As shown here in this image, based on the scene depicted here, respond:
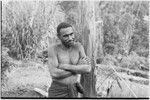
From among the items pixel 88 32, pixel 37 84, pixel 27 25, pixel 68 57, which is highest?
pixel 27 25

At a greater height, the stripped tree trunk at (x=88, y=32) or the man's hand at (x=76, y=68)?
the stripped tree trunk at (x=88, y=32)

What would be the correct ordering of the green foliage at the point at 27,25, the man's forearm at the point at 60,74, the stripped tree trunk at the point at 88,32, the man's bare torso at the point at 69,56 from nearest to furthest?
the man's forearm at the point at 60,74
the man's bare torso at the point at 69,56
the stripped tree trunk at the point at 88,32
the green foliage at the point at 27,25

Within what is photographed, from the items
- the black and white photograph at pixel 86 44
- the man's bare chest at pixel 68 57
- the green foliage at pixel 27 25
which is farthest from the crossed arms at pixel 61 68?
the green foliage at pixel 27 25

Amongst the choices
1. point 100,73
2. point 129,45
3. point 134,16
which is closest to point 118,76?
point 100,73

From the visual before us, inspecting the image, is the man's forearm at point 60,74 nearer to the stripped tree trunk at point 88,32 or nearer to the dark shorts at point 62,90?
the dark shorts at point 62,90

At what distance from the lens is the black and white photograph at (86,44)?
18.6 feet

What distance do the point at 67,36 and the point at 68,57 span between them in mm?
396

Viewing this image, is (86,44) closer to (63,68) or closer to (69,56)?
(69,56)

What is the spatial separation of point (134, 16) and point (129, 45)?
2.25 feet

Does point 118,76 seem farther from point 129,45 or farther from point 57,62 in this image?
point 57,62

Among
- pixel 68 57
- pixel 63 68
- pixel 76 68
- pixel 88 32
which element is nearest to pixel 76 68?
pixel 76 68

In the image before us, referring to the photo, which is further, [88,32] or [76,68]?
[88,32]

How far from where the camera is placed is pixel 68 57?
4781mm

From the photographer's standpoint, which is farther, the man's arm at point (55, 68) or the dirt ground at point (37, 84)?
the dirt ground at point (37, 84)
